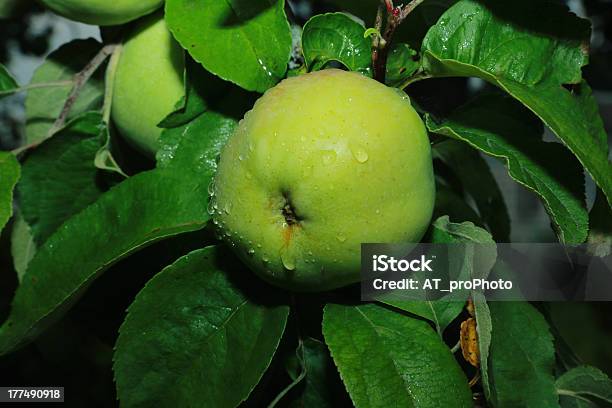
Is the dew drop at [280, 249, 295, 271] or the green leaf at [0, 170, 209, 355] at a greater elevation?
the dew drop at [280, 249, 295, 271]

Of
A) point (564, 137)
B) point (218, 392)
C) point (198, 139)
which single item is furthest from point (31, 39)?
point (564, 137)

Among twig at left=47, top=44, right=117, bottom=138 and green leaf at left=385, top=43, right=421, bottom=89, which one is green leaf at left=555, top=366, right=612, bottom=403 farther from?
twig at left=47, top=44, right=117, bottom=138

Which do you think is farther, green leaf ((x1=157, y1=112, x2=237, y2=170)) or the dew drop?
green leaf ((x1=157, y1=112, x2=237, y2=170))

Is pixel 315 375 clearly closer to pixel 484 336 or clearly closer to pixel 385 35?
pixel 484 336

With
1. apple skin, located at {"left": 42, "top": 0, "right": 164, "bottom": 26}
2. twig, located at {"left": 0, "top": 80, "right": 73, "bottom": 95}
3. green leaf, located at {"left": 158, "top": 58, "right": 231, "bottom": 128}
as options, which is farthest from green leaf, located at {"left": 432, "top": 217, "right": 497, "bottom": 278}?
twig, located at {"left": 0, "top": 80, "right": 73, "bottom": 95}

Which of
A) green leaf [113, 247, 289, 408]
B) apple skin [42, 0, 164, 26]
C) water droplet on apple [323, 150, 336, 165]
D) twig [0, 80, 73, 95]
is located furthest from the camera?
twig [0, 80, 73, 95]

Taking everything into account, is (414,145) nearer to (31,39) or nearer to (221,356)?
(221,356)

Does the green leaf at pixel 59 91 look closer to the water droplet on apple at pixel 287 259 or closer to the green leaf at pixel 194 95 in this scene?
the green leaf at pixel 194 95
